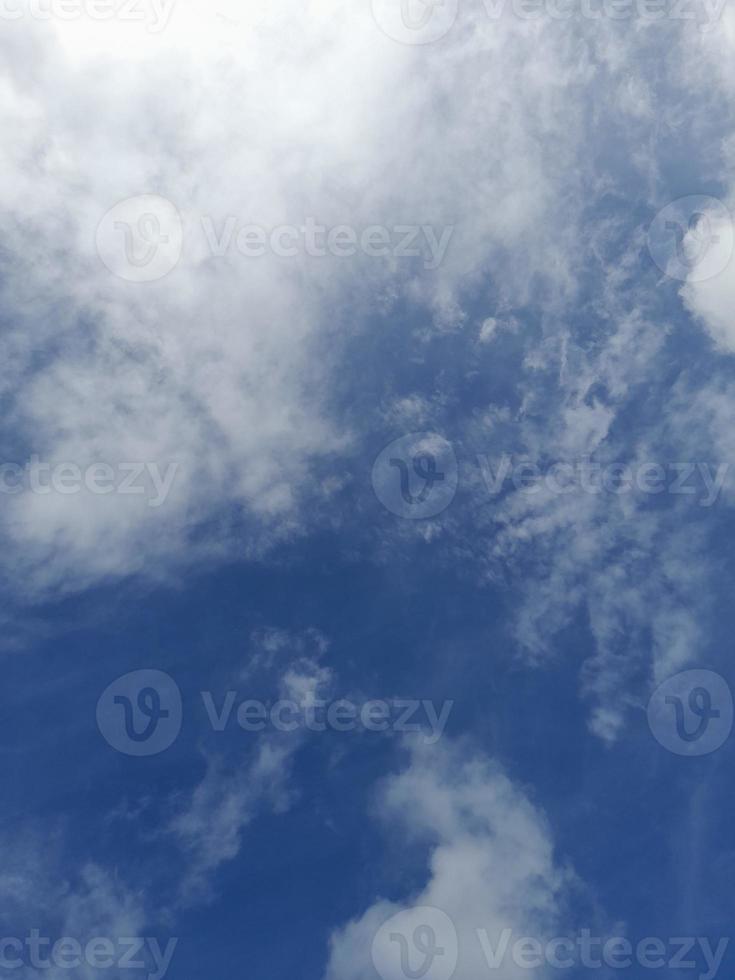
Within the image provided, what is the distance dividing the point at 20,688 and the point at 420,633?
210ft

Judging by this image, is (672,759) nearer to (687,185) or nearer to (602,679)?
(602,679)

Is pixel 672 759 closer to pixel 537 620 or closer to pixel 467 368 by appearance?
pixel 537 620

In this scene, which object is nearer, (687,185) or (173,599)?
(687,185)

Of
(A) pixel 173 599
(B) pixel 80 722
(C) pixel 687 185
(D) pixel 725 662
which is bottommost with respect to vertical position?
(D) pixel 725 662

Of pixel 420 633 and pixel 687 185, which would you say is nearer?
pixel 687 185

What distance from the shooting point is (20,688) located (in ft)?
380

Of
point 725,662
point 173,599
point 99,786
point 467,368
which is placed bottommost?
point 725,662

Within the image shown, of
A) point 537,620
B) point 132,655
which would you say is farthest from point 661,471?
point 132,655

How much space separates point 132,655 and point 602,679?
7600cm

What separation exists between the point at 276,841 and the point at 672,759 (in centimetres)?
6477

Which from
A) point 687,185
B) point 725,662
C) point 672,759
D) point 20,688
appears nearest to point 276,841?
point 20,688

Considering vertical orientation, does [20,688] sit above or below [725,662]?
above

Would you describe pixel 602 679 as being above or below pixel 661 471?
below

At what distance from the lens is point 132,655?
119 metres
